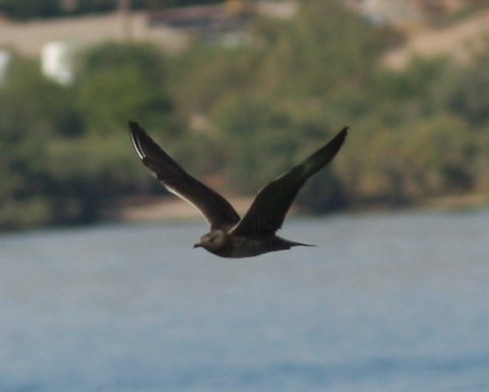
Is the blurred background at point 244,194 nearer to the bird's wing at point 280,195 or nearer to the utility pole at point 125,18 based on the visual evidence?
the utility pole at point 125,18

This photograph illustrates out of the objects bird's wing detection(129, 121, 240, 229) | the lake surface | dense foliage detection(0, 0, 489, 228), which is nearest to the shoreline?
dense foliage detection(0, 0, 489, 228)

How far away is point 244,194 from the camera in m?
50.7

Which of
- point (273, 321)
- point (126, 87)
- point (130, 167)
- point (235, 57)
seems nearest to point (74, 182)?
point (130, 167)

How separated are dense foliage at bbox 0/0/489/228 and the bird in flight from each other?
37.0 m

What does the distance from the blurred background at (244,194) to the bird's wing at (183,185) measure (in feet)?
29.7

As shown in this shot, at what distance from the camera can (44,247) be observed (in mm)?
43250

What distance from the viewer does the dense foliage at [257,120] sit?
50.7 meters

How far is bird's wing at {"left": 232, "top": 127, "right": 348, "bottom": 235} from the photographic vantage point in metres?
11.1

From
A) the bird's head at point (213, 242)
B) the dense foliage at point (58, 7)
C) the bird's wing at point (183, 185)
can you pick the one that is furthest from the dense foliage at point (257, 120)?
the bird's head at point (213, 242)

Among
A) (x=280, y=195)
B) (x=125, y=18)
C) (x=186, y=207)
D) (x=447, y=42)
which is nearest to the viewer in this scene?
(x=280, y=195)

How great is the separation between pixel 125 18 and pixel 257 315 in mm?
56838

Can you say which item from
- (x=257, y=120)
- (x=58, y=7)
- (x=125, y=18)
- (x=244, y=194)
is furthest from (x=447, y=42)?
(x=58, y=7)

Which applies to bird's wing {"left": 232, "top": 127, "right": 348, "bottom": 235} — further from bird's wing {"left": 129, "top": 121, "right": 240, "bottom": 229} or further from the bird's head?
→ bird's wing {"left": 129, "top": 121, "right": 240, "bottom": 229}

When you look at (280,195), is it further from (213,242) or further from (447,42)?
(447,42)
